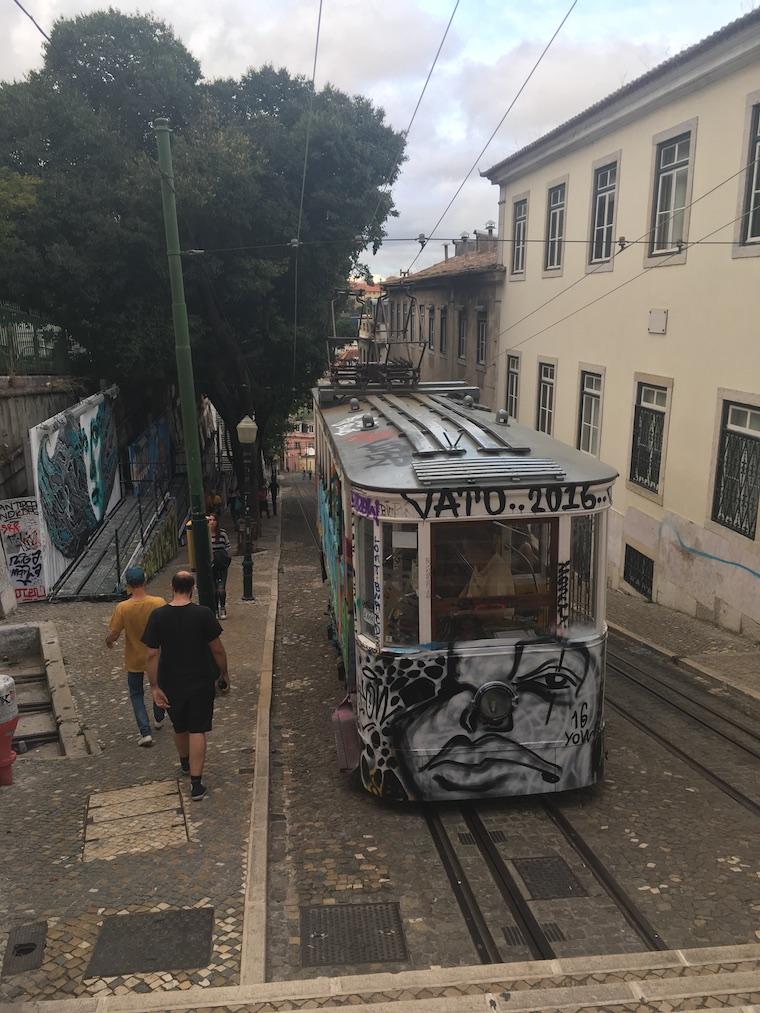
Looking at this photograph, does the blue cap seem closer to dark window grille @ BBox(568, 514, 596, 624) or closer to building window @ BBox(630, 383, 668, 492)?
dark window grille @ BBox(568, 514, 596, 624)

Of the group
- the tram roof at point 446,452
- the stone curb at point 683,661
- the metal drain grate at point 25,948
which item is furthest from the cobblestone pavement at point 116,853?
the stone curb at point 683,661

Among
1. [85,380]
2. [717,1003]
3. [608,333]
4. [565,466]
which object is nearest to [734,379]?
[608,333]

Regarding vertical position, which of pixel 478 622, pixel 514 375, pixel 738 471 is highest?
pixel 514 375

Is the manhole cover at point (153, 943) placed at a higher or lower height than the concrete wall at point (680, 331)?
lower

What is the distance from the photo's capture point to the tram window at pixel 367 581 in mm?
5356

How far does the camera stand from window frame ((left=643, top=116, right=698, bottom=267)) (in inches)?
465

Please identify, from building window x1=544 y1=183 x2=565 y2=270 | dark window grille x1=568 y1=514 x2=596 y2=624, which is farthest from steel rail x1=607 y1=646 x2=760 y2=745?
building window x1=544 y1=183 x2=565 y2=270

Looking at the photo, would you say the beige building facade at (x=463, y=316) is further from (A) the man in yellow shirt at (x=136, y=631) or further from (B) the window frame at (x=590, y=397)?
(A) the man in yellow shirt at (x=136, y=631)

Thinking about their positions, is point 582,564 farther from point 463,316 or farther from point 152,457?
point 463,316

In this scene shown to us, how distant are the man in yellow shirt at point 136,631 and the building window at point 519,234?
1608 centimetres

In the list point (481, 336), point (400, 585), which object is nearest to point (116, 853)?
point (400, 585)

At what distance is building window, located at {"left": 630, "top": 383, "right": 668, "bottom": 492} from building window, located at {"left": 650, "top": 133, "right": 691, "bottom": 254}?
243cm

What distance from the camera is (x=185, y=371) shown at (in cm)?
823

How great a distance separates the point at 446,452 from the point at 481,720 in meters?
1.97
